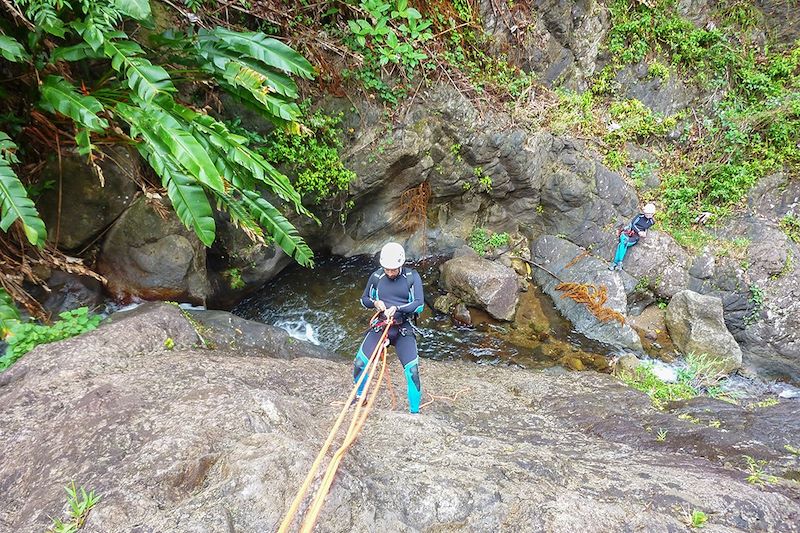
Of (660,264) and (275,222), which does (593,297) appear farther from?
(275,222)

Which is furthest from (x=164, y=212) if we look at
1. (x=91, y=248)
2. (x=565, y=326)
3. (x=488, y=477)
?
(x=565, y=326)

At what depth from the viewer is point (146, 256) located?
6238mm

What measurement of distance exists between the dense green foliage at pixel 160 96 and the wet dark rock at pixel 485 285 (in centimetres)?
411

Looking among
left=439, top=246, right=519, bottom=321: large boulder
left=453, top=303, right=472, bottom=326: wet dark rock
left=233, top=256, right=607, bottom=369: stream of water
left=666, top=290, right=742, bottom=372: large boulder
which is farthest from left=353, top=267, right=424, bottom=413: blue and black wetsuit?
left=666, top=290, right=742, bottom=372: large boulder

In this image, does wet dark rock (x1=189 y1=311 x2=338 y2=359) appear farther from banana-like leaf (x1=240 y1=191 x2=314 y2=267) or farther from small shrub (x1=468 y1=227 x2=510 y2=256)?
small shrub (x1=468 y1=227 x2=510 y2=256)

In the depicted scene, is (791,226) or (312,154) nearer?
(312,154)

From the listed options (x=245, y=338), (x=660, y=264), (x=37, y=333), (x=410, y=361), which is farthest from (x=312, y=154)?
(x=660, y=264)

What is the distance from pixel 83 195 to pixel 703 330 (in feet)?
34.9

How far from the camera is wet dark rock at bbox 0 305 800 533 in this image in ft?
7.33

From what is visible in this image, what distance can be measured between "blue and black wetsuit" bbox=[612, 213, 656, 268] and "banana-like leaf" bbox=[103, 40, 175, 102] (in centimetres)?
887

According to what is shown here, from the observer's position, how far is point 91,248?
604 centimetres

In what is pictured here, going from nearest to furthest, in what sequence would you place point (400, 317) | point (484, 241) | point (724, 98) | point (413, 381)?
1. point (400, 317)
2. point (413, 381)
3. point (484, 241)
4. point (724, 98)

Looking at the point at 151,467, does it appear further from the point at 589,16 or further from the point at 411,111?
the point at 589,16

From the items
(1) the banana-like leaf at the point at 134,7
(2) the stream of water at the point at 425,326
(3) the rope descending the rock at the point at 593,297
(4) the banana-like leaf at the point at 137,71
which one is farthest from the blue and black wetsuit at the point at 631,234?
(1) the banana-like leaf at the point at 134,7
